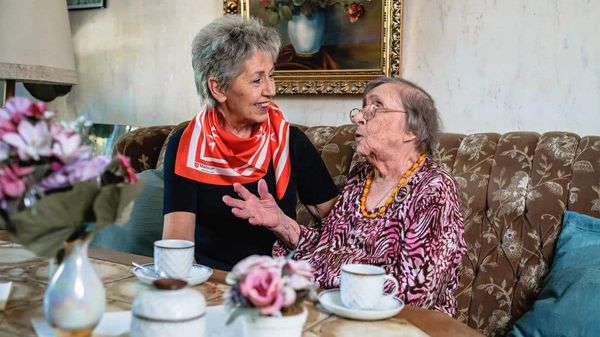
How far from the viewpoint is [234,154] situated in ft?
6.42

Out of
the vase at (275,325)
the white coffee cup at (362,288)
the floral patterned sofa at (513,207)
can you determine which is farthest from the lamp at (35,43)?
the vase at (275,325)

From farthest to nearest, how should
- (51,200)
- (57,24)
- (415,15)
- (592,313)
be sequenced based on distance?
(57,24), (415,15), (592,313), (51,200)

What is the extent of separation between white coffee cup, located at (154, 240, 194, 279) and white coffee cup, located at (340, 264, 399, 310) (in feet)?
1.10

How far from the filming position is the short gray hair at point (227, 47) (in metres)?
1.96

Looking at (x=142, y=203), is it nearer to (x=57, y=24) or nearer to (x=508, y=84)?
(x=57, y=24)

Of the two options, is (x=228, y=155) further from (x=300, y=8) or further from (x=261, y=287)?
(x=261, y=287)

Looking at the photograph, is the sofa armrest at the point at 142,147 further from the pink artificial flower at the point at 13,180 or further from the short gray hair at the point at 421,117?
the pink artificial flower at the point at 13,180

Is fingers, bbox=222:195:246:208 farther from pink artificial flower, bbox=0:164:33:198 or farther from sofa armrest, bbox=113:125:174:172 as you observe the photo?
sofa armrest, bbox=113:125:174:172

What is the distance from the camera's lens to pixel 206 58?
201 cm

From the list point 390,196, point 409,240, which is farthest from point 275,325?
point 390,196

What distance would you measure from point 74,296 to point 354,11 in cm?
192

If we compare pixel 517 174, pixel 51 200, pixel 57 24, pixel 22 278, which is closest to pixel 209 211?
pixel 22 278

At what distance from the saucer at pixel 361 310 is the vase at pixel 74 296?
0.42m

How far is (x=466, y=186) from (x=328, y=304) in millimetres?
964
